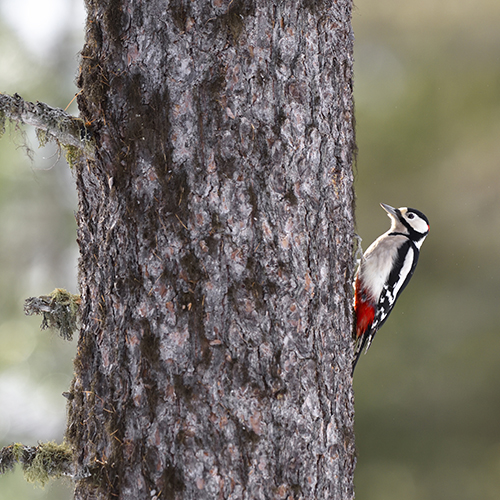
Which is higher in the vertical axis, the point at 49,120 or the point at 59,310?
the point at 49,120

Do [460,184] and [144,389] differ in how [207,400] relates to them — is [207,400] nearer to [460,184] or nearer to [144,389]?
[144,389]

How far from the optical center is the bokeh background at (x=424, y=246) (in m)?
6.36

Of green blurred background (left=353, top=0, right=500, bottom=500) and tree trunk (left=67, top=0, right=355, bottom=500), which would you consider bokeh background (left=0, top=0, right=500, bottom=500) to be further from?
tree trunk (left=67, top=0, right=355, bottom=500)

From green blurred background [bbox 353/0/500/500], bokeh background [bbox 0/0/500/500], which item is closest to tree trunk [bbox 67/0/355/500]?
bokeh background [bbox 0/0/500/500]

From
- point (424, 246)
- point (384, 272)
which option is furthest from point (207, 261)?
point (424, 246)

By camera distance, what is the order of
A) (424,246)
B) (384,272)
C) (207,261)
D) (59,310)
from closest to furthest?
(207,261) < (59,310) < (384,272) < (424,246)

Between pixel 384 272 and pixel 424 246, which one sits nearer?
pixel 384 272

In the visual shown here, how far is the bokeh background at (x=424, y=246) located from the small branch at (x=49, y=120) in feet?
16.8

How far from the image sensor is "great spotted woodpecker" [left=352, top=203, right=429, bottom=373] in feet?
8.13

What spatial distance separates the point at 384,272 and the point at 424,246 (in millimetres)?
4264

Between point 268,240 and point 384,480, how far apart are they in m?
6.52

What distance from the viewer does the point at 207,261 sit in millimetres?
1367

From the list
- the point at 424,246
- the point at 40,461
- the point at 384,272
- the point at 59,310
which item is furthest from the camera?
the point at 424,246

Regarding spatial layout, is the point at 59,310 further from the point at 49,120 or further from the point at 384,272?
the point at 384,272
